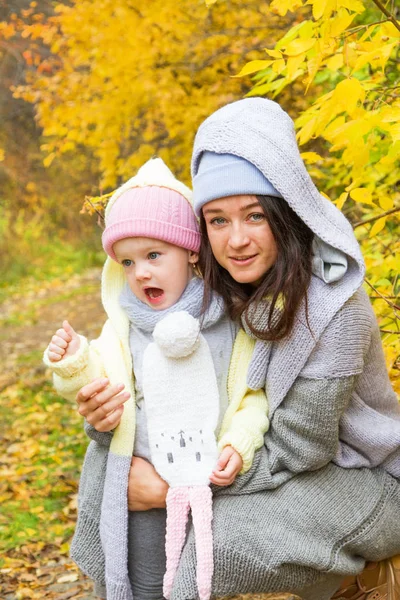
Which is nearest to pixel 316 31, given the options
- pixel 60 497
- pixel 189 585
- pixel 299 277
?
pixel 299 277

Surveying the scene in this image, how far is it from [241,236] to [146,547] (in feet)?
3.25

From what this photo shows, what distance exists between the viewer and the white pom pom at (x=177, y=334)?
2.19 meters

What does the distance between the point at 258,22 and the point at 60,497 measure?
3.47 meters

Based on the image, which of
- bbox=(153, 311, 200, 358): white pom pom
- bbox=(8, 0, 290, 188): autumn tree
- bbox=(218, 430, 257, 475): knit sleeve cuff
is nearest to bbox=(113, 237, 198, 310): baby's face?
bbox=(153, 311, 200, 358): white pom pom

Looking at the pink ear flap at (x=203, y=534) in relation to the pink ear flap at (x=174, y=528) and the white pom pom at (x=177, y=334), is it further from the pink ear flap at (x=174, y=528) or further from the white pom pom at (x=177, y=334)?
the white pom pom at (x=177, y=334)

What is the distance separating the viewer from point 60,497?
4531 mm

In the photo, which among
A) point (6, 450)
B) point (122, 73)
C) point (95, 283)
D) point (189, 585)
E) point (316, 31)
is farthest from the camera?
point (95, 283)

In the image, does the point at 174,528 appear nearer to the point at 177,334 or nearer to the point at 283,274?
the point at 177,334

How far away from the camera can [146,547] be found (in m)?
2.37

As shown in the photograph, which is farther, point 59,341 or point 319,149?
point 319,149

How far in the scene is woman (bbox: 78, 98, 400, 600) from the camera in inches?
83.6

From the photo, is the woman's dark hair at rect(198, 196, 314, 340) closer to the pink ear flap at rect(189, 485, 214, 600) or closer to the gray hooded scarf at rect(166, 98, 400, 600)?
the gray hooded scarf at rect(166, 98, 400, 600)

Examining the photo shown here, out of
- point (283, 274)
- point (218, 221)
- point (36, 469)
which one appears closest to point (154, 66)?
point (36, 469)

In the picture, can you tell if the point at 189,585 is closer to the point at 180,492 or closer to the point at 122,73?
the point at 180,492
